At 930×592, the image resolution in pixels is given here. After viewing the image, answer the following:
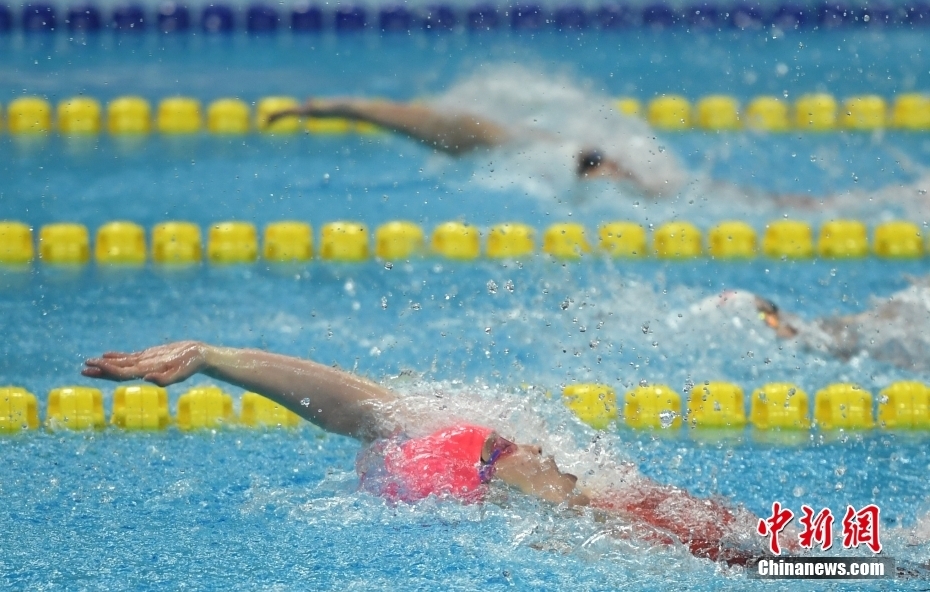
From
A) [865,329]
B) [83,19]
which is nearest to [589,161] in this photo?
[865,329]

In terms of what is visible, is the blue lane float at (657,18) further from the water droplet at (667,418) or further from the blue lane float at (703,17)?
the water droplet at (667,418)

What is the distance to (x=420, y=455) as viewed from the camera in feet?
9.57

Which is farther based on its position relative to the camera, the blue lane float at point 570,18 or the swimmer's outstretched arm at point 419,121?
the blue lane float at point 570,18

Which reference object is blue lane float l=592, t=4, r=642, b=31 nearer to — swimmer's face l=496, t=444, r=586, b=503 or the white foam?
the white foam

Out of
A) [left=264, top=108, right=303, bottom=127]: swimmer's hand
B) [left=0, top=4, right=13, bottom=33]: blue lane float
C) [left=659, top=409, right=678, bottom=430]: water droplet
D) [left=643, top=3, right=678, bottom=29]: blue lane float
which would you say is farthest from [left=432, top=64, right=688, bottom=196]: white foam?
[left=0, top=4, right=13, bottom=33]: blue lane float

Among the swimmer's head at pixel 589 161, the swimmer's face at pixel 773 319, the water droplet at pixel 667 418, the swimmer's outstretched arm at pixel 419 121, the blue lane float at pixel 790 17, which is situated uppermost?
the blue lane float at pixel 790 17

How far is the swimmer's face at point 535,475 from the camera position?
2.82m

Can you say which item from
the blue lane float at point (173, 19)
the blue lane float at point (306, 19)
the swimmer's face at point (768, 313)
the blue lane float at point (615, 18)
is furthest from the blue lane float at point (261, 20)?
the swimmer's face at point (768, 313)

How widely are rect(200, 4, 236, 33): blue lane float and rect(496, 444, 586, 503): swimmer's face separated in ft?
18.8

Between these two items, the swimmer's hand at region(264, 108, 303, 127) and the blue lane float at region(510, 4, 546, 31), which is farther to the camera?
the blue lane float at region(510, 4, 546, 31)

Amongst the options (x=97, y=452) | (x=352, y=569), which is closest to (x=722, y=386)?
(x=352, y=569)

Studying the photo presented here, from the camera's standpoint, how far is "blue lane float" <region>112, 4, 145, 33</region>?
789 cm

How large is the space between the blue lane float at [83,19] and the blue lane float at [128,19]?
0.32 ft

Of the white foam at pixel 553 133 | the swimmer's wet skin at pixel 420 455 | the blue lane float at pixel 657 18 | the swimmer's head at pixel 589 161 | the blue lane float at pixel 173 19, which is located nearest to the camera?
the swimmer's wet skin at pixel 420 455
